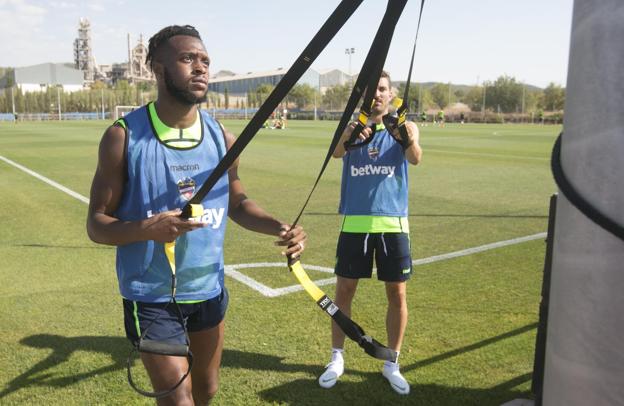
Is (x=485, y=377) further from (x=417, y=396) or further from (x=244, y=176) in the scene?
(x=244, y=176)

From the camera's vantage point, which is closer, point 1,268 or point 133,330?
point 133,330

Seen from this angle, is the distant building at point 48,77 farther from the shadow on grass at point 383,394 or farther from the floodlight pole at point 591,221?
the floodlight pole at point 591,221

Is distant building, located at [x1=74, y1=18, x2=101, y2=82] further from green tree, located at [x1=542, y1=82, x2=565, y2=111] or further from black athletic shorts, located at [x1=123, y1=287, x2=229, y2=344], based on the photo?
black athletic shorts, located at [x1=123, y1=287, x2=229, y2=344]

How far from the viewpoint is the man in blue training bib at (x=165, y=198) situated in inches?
96.0

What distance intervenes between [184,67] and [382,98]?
5.97 feet

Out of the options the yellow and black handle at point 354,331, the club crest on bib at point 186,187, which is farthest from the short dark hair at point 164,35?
the yellow and black handle at point 354,331

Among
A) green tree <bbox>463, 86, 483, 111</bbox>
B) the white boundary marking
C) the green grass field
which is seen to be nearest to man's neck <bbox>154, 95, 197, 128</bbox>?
the green grass field

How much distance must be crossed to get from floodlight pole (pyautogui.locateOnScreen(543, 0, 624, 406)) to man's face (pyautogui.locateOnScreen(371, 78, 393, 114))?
9.53 feet

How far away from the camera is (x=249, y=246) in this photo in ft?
25.0

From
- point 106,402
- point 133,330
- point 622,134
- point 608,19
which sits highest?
point 608,19

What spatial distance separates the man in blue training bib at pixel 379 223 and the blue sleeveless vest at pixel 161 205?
1.51 meters

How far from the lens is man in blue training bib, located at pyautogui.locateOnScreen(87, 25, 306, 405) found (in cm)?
244

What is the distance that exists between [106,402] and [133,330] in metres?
1.36

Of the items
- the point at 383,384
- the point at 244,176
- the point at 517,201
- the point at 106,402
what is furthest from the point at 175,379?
the point at 244,176
